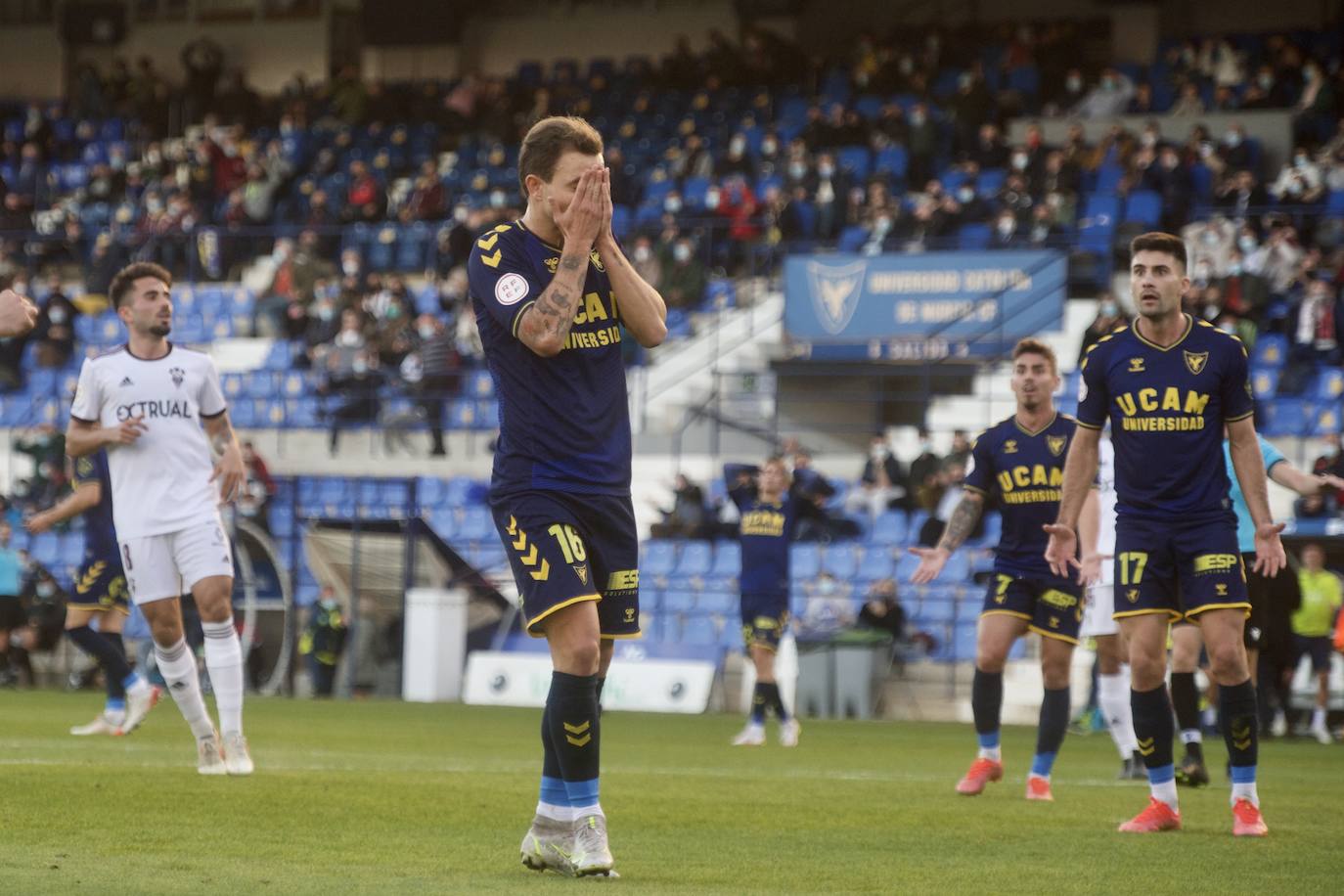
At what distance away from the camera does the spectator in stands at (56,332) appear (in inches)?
1229

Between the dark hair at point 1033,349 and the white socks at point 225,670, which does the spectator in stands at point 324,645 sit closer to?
the white socks at point 225,670

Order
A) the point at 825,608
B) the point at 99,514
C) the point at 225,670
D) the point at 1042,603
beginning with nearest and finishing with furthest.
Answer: the point at 225,670 < the point at 1042,603 < the point at 99,514 < the point at 825,608

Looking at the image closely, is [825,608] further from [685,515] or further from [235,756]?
[235,756]

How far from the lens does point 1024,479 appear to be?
35.7 feet

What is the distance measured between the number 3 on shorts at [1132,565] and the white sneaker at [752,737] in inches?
298

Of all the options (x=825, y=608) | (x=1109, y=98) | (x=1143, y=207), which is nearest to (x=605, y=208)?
(x=825, y=608)

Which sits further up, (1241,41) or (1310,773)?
(1241,41)

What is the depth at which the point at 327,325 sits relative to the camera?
3011cm

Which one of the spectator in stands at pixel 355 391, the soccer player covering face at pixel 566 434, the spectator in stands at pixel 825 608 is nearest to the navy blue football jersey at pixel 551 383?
the soccer player covering face at pixel 566 434

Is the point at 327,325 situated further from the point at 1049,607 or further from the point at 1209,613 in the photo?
the point at 1209,613

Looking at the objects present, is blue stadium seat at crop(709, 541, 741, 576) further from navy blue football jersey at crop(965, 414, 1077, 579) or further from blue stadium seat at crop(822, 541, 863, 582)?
navy blue football jersey at crop(965, 414, 1077, 579)

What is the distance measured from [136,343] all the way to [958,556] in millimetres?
13405

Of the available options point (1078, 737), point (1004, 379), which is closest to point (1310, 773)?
point (1078, 737)

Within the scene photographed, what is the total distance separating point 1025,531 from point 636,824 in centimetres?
334
